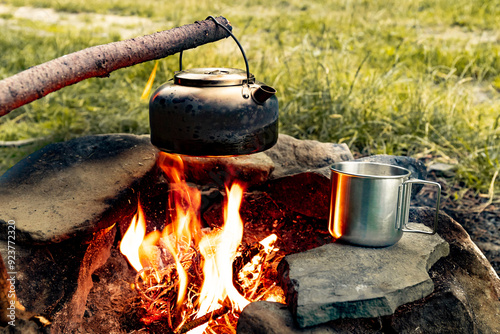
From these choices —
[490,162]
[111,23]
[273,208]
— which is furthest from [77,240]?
[111,23]

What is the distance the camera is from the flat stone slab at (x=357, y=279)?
1546mm

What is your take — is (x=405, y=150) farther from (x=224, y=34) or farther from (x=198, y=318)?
(x=198, y=318)

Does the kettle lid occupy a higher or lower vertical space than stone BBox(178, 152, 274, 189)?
higher

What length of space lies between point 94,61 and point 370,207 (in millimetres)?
1158

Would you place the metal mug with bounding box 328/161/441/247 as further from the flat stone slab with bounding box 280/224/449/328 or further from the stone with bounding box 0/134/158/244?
the stone with bounding box 0/134/158/244

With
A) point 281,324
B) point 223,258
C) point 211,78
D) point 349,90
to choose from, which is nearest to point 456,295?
point 281,324

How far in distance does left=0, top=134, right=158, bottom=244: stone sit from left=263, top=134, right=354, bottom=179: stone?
2.24ft

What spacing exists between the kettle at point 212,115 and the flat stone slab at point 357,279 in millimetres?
504

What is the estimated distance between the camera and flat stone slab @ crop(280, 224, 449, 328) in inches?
60.9

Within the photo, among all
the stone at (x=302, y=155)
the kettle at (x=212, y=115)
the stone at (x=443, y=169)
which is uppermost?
the kettle at (x=212, y=115)

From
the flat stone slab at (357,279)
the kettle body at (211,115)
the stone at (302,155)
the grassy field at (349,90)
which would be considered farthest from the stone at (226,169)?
the grassy field at (349,90)

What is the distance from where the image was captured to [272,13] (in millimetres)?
8945

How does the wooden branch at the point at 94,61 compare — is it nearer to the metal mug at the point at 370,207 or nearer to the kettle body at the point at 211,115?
the kettle body at the point at 211,115

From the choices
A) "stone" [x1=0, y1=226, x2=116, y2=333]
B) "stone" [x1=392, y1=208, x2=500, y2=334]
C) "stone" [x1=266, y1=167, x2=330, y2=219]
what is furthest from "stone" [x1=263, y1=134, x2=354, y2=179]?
"stone" [x1=0, y1=226, x2=116, y2=333]
